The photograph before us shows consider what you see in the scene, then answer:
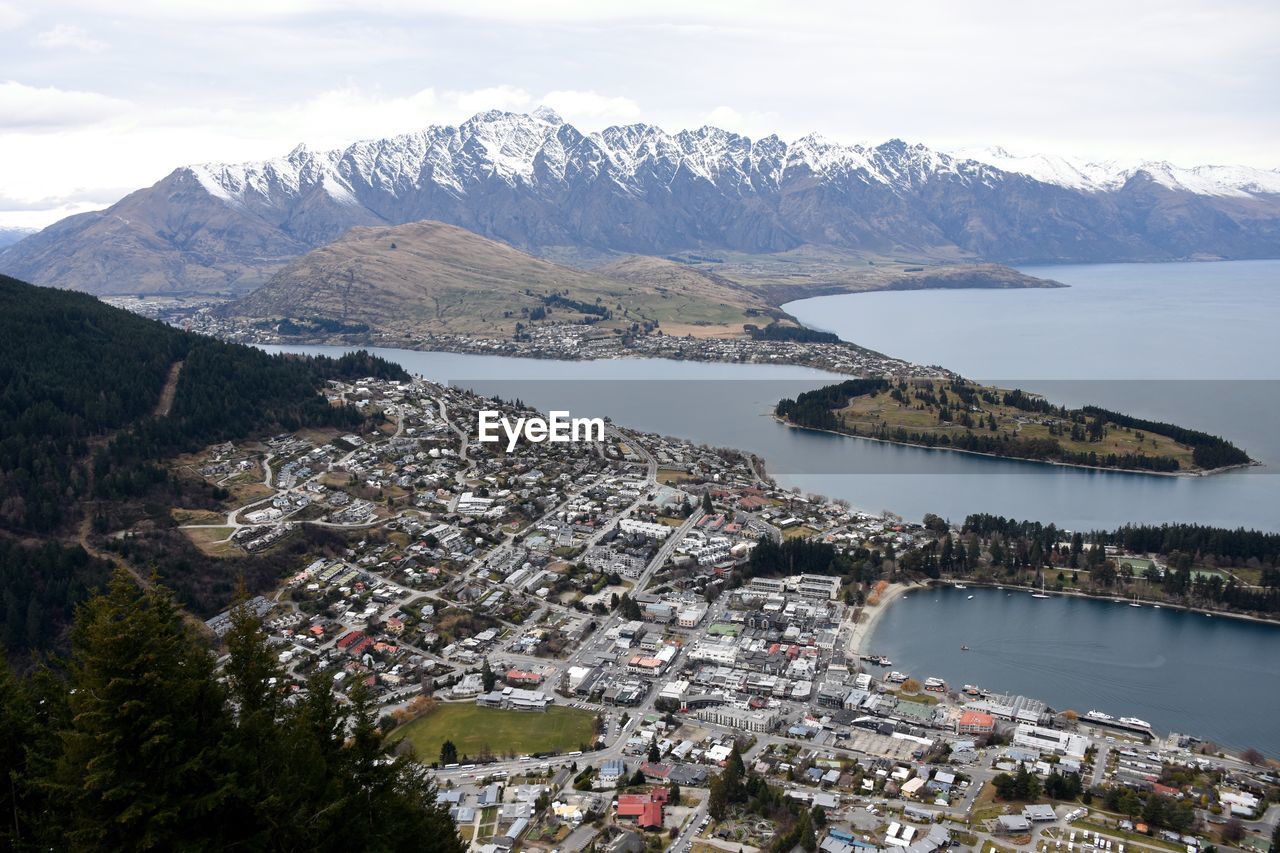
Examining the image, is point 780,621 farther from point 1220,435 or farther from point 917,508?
point 1220,435

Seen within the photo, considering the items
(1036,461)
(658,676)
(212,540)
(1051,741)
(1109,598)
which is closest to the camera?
(1051,741)

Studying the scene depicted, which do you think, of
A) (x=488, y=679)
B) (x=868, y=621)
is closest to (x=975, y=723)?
(x=868, y=621)

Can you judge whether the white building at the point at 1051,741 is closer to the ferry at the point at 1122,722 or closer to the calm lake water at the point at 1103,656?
the ferry at the point at 1122,722

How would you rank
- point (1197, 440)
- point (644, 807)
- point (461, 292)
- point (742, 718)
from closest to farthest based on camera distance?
point (644, 807), point (742, 718), point (1197, 440), point (461, 292)

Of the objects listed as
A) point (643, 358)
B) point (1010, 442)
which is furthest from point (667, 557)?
point (643, 358)

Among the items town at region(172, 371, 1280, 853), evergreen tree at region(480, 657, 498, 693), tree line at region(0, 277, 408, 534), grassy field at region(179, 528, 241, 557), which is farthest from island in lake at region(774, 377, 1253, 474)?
grassy field at region(179, 528, 241, 557)

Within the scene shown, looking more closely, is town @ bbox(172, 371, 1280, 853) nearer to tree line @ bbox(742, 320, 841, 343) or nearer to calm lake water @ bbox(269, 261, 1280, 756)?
calm lake water @ bbox(269, 261, 1280, 756)

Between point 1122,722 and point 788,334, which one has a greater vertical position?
point 788,334

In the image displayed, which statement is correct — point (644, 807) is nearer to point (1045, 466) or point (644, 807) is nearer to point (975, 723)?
point (975, 723)

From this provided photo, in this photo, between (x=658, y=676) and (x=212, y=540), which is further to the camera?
(x=212, y=540)
